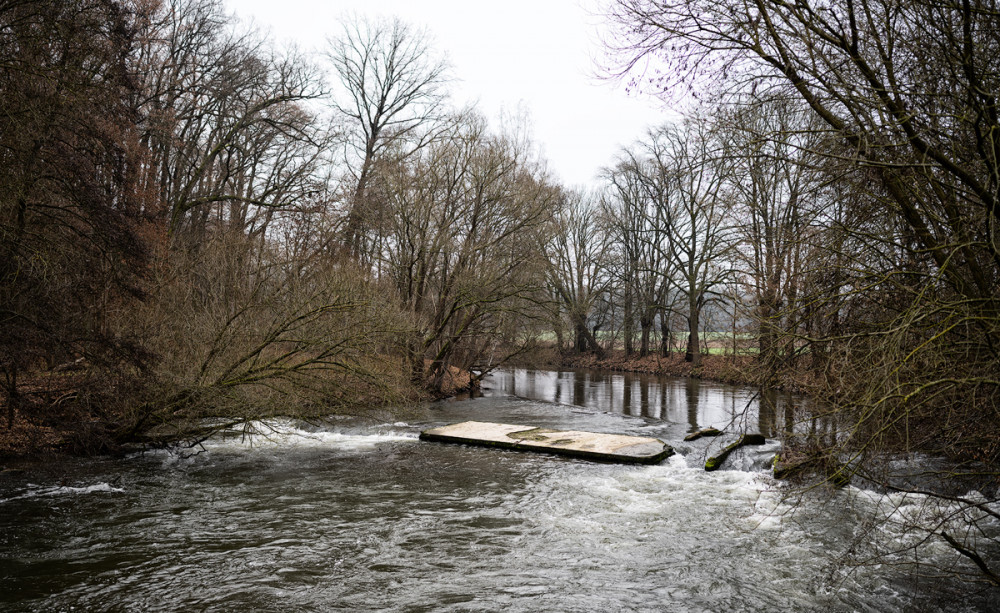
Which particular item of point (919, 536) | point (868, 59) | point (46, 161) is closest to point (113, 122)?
point (46, 161)

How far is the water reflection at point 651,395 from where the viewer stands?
57.3 ft

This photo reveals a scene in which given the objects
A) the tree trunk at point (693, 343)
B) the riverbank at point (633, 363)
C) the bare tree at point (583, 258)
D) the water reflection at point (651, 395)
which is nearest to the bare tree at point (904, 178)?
the water reflection at point (651, 395)

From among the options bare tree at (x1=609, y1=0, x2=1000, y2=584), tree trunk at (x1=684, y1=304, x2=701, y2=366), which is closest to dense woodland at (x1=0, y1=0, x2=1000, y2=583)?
bare tree at (x1=609, y1=0, x2=1000, y2=584)

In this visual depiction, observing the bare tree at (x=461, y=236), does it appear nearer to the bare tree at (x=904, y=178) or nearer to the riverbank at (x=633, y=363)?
the riverbank at (x=633, y=363)

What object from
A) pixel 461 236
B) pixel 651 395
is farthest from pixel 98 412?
pixel 651 395

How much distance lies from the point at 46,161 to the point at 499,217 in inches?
588

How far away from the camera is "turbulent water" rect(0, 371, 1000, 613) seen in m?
6.14

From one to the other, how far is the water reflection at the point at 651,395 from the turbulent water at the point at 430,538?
5.10m

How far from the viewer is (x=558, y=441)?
44.8 feet

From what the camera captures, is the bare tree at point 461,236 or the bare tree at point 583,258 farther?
the bare tree at point 583,258

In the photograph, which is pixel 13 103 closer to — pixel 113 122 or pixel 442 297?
pixel 113 122

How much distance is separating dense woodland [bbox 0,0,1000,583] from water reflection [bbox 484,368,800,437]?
283 centimetres

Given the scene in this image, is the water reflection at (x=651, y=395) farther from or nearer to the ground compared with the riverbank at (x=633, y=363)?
nearer to the ground

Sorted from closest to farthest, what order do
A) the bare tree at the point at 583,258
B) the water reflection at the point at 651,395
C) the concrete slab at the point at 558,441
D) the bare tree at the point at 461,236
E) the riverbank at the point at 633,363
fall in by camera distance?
the concrete slab at the point at 558,441 → the water reflection at the point at 651,395 → the bare tree at the point at 461,236 → the riverbank at the point at 633,363 → the bare tree at the point at 583,258
